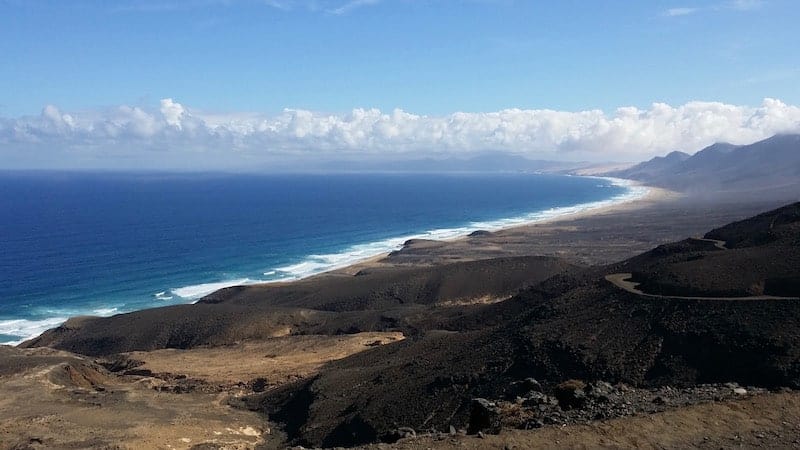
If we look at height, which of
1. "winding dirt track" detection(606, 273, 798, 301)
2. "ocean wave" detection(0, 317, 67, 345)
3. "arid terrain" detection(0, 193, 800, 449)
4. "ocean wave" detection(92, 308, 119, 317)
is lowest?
"ocean wave" detection(0, 317, 67, 345)

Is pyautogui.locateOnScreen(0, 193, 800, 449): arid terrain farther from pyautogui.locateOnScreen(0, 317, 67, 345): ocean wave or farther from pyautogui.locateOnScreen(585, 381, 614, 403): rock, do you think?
pyautogui.locateOnScreen(0, 317, 67, 345): ocean wave

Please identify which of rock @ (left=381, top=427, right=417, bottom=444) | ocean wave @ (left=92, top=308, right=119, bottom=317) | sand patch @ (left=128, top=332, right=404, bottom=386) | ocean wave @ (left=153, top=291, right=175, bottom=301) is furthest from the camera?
ocean wave @ (left=153, top=291, right=175, bottom=301)

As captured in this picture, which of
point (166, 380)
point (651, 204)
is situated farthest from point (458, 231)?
point (166, 380)

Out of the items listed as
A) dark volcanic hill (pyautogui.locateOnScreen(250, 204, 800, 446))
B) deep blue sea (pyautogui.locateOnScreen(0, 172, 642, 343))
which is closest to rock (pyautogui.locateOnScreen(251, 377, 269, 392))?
dark volcanic hill (pyautogui.locateOnScreen(250, 204, 800, 446))

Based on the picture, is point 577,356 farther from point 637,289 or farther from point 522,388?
point 637,289

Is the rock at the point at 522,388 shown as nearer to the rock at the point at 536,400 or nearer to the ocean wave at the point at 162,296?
the rock at the point at 536,400

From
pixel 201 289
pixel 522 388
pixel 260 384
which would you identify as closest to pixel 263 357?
pixel 260 384

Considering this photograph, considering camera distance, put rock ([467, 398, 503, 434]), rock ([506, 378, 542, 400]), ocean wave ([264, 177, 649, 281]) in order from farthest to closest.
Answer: ocean wave ([264, 177, 649, 281]), rock ([506, 378, 542, 400]), rock ([467, 398, 503, 434])

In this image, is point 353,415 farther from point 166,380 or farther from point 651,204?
point 651,204
